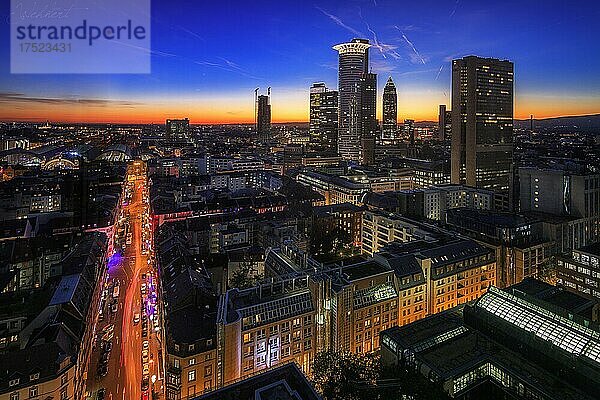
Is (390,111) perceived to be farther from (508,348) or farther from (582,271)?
(508,348)

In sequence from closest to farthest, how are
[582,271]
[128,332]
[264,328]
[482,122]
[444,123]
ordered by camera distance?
[264,328]
[128,332]
[582,271]
[482,122]
[444,123]

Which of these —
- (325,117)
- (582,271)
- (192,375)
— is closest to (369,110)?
(325,117)

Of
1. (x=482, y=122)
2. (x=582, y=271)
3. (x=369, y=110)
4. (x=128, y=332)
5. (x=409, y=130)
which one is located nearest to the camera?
(x=128, y=332)

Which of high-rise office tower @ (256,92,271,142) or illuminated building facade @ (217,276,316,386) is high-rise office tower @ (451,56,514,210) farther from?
high-rise office tower @ (256,92,271,142)

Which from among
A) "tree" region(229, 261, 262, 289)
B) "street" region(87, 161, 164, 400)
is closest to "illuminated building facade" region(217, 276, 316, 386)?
"street" region(87, 161, 164, 400)

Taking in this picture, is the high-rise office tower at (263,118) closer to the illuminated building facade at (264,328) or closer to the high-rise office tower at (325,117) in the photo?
the high-rise office tower at (325,117)

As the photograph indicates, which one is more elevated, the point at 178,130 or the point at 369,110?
the point at 369,110

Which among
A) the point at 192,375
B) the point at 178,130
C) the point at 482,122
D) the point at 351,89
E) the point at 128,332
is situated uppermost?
the point at 351,89
